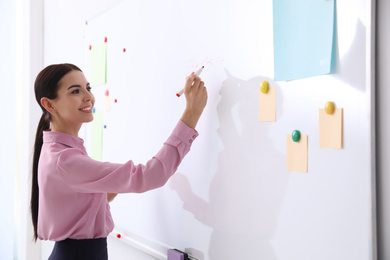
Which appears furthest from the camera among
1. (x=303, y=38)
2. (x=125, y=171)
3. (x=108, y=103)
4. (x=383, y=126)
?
(x=108, y=103)

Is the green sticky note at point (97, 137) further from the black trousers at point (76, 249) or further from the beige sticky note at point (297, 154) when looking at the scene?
the beige sticky note at point (297, 154)

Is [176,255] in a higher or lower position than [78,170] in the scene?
lower

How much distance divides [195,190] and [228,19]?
1.56ft

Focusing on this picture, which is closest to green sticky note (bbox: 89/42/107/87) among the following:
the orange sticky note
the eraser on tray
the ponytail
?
the orange sticky note

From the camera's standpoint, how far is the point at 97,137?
1.43 metres

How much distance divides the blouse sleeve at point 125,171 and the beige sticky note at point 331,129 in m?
0.33

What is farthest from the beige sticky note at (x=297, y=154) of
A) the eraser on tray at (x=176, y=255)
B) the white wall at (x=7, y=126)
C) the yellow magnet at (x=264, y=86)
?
the white wall at (x=7, y=126)

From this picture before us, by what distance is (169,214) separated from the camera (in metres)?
1.07

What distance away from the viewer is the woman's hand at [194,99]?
895mm

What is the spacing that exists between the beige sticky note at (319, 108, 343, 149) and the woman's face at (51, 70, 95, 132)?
2.21ft

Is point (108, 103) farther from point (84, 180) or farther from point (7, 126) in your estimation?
point (7, 126)

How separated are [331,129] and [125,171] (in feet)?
1.58

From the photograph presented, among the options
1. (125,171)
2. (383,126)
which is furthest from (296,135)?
(125,171)

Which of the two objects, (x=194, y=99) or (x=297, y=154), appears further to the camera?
(x=194, y=99)
